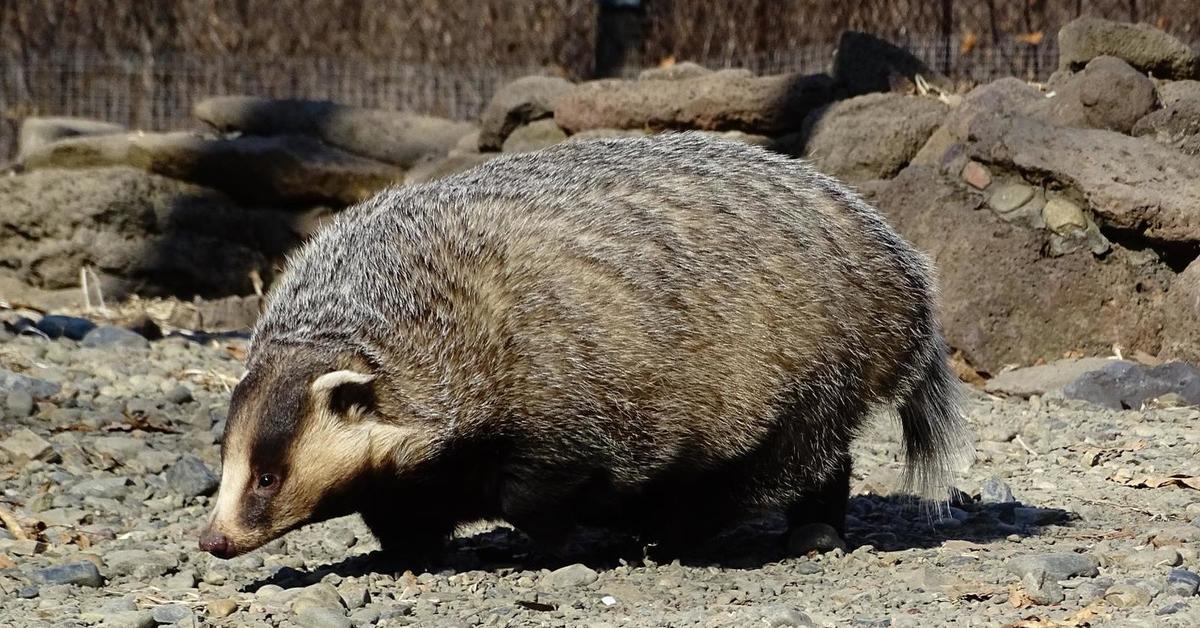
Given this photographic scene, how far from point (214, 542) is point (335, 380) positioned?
0.61 meters

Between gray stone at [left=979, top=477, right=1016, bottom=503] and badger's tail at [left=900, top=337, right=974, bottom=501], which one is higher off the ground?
badger's tail at [left=900, top=337, right=974, bottom=501]

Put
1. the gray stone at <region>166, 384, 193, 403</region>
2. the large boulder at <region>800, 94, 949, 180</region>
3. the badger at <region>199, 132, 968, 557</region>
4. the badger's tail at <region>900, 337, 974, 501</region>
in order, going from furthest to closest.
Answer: the large boulder at <region>800, 94, 949, 180</region> → the gray stone at <region>166, 384, 193, 403</region> → the badger's tail at <region>900, 337, 974, 501</region> → the badger at <region>199, 132, 968, 557</region>

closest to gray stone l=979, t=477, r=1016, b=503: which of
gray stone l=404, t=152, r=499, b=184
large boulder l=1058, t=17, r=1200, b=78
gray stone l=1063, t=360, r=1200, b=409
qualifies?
gray stone l=1063, t=360, r=1200, b=409

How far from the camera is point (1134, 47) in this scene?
9445 mm

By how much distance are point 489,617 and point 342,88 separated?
35.5 ft

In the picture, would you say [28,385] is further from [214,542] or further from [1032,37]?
[1032,37]

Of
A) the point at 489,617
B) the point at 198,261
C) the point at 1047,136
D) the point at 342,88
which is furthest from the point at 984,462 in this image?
the point at 342,88

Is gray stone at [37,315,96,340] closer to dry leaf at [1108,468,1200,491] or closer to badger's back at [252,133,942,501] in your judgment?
badger's back at [252,133,942,501]

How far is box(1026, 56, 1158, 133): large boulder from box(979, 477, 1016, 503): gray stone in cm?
353

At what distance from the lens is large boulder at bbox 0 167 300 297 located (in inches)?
481

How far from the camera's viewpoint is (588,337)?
16.0ft

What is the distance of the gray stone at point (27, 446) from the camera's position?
6.54 metres

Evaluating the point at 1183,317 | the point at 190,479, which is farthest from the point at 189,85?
the point at 1183,317

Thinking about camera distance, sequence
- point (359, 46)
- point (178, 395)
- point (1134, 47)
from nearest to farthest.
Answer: point (178, 395) < point (1134, 47) < point (359, 46)
